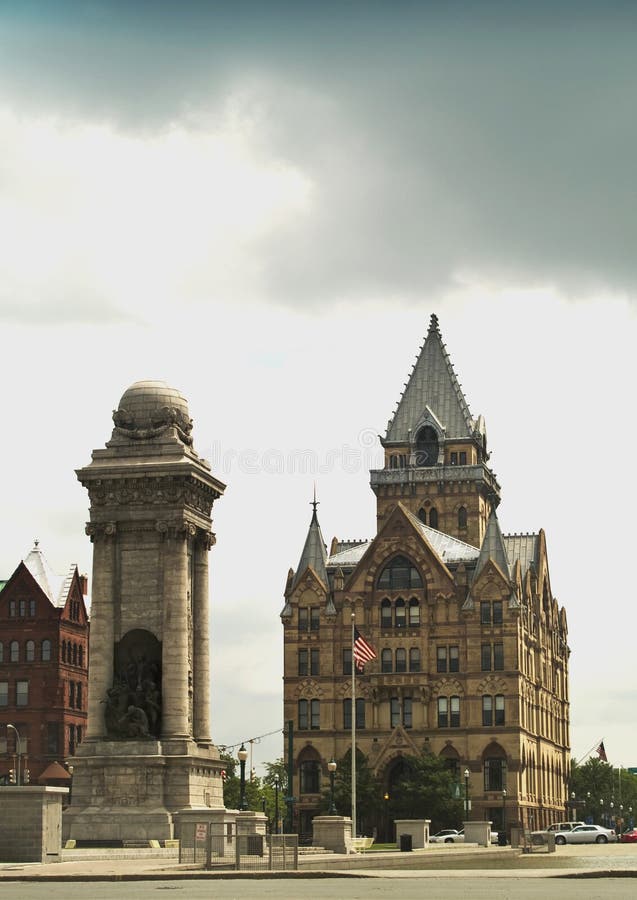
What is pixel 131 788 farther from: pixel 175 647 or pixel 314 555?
pixel 314 555

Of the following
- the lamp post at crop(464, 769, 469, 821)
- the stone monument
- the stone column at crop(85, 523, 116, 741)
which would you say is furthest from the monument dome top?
the lamp post at crop(464, 769, 469, 821)

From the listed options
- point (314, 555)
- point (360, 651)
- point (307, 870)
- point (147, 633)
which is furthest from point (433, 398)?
point (307, 870)

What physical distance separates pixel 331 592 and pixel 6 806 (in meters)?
81.4

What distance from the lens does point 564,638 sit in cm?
15612

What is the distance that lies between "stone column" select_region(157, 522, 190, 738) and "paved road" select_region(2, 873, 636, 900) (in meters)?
20.7

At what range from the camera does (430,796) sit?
115 meters

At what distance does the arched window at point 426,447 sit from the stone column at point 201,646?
84.8m

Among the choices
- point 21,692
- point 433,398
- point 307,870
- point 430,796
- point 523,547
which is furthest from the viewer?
point 433,398

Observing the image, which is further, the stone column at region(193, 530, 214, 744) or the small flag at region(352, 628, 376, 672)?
the small flag at region(352, 628, 376, 672)

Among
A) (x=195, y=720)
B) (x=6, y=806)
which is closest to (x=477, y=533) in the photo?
(x=195, y=720)

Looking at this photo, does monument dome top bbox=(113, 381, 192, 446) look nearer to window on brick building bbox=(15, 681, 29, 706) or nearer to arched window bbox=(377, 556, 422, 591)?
window on brick building bbox=(15, 681, 29, 706)

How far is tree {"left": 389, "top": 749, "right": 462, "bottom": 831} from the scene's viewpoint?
379 ft

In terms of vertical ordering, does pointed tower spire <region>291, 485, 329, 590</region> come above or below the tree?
above

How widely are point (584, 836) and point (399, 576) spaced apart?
33.4m
